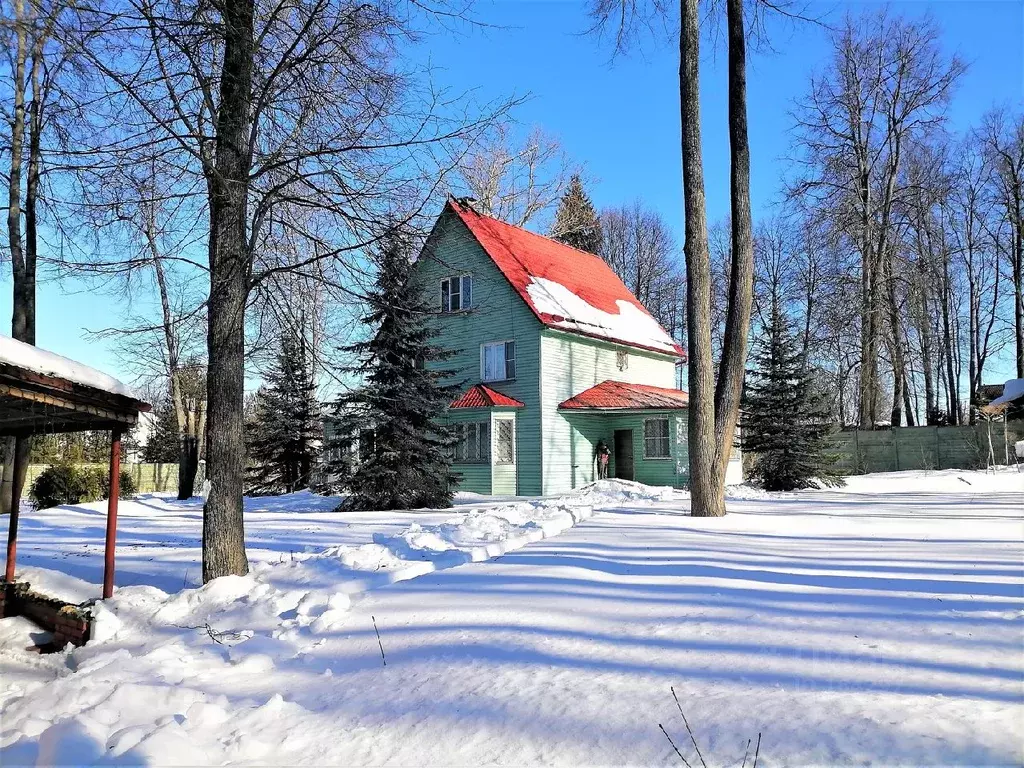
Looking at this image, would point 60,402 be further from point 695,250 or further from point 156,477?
point 156,477

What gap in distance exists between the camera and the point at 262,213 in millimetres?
7336

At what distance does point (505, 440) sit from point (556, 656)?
16394 mm

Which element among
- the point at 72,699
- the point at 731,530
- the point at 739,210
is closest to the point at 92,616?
the point at 72,699

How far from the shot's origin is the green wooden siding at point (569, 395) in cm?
2028

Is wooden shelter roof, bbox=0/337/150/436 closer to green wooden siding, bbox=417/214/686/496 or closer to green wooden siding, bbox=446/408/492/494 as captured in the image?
green wooden siding, bbox=417/214/686/496

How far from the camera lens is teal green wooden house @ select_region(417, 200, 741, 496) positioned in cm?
2028

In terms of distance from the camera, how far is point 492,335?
21.5 meters

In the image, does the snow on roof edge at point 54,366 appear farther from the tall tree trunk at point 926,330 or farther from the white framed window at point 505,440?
the tall tree trunk at point 926,330

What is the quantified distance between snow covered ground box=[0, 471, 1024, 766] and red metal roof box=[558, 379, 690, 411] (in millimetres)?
11890

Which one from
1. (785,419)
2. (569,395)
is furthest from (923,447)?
(569,395)

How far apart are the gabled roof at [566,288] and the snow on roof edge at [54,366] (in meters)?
13.0

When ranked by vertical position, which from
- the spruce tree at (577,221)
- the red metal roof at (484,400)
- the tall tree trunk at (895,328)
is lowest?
the red metal roof at (484,400)

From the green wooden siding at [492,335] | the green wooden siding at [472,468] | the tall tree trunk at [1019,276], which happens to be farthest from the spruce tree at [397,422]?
the tall tree trunk at [1019,276]

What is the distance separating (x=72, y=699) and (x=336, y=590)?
90.8 inches
